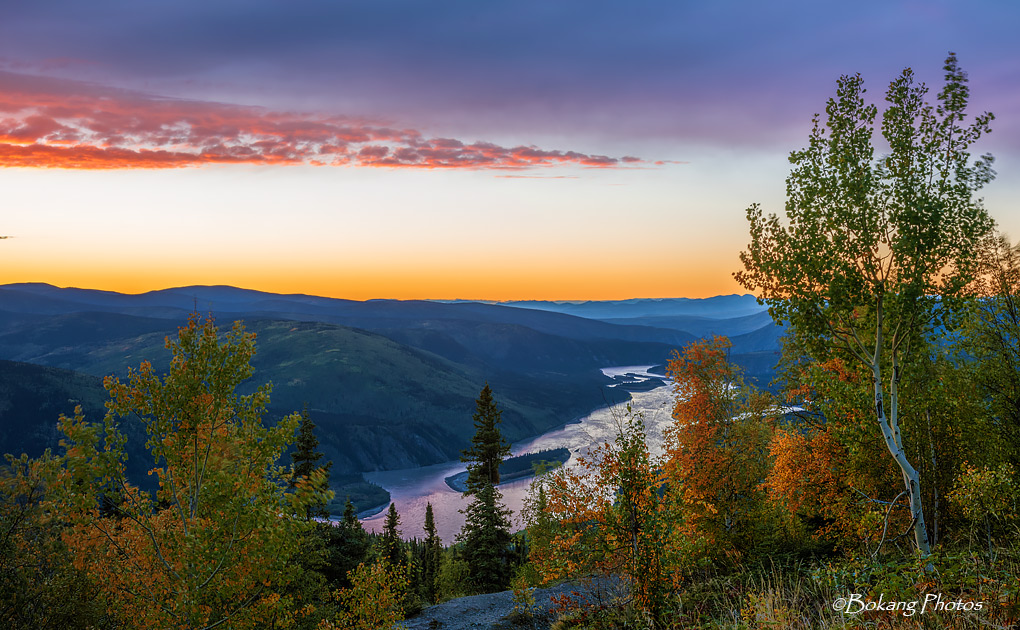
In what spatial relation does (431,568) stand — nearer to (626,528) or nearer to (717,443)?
(717,443)

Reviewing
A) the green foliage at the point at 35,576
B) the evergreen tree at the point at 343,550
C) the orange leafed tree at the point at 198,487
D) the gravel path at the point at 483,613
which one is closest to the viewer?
the orange leafed tree at the point at 198,487

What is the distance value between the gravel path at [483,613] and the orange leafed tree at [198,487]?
18053mm

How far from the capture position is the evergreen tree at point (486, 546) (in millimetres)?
50094

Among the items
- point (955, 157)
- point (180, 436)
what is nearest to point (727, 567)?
point (955, 157)

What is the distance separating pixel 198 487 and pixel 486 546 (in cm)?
4020

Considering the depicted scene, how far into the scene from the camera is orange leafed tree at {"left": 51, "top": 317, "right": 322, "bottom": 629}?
43.3 feet

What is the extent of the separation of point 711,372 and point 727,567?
1034 cm

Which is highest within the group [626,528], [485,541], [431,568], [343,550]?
[626,528]

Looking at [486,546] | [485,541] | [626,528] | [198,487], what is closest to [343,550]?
[485,541]

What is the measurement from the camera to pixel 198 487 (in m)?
14.4

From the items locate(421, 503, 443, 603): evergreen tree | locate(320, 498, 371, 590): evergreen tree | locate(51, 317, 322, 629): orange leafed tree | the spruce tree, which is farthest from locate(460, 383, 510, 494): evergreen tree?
locate(51, 317, 322, 629): orange leafed tree

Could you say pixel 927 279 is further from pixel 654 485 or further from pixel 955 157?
pixel 654 485

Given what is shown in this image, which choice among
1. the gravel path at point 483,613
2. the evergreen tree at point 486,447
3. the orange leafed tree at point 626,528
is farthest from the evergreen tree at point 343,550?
the orange leafed tree at point 626,528

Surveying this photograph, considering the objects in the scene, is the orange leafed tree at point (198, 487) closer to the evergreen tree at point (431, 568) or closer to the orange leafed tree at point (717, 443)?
the orange leafed tree at point (717, 443)
